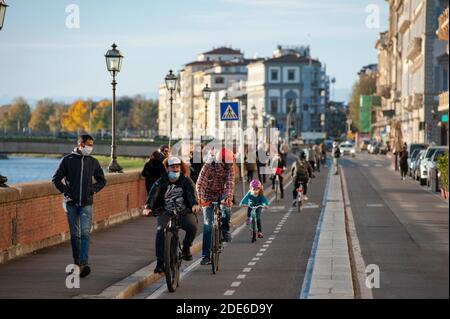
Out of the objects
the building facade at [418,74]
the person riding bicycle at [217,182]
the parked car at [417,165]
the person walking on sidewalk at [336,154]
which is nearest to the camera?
the person riding bicycle at [217,182]

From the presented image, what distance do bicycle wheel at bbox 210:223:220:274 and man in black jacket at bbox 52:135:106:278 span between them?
213cm

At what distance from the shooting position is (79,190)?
16531 millimetres

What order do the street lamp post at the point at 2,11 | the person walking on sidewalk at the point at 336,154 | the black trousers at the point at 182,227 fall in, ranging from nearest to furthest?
1. the black trousers at the point at 182,227
2. the street lamp post at the point at 2,11
3. the person walking on sidewalk at the point at 336,154

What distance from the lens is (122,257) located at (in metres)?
19.5

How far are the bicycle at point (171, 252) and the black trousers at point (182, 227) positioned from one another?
12cm

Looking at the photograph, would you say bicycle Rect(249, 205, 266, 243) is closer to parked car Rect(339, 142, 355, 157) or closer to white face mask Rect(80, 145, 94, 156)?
white face mask Rect(80, 145, 94, 156)

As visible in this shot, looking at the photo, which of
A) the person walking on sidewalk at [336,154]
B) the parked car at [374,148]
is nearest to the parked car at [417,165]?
the person walking on sidewalk at [336,154]

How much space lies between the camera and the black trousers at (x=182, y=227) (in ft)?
52.6

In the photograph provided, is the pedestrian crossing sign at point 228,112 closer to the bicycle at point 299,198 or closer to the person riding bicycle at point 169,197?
the bicycle at point 299,198

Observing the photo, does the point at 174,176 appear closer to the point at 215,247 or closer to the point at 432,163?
the point at 215,247

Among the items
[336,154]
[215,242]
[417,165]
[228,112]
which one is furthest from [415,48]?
[215,242]

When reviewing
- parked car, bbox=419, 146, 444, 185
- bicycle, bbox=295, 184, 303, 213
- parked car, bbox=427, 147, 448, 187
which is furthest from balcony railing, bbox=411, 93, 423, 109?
bicycle, bbox=295, 184, 303, 213

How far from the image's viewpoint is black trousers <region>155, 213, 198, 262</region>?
16031 millimetres
